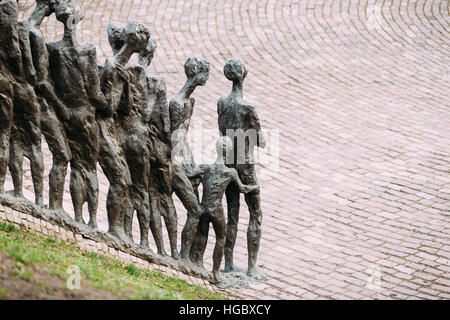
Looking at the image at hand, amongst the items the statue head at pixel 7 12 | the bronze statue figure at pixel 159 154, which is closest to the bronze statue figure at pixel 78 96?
the statue head at pixel 7 12

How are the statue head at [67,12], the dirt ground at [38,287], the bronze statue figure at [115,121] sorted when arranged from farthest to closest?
1. the bronze statue figure at [115,121]
2. the statue head at [67,12]
3. the dirt ground at [38,287]

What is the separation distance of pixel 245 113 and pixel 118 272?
8.88 feet

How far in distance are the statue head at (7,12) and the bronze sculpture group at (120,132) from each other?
1 cm

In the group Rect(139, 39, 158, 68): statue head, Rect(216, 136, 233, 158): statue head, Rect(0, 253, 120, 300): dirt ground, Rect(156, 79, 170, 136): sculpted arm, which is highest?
Rect(139, 39, 158, 68): statue head

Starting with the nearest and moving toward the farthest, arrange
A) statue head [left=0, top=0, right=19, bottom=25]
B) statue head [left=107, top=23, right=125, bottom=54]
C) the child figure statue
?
statue head [left=0, top=0, right=19, bottom=25] < statue head [left=107, top=23, right=125, bottom=54] < the child figure statue

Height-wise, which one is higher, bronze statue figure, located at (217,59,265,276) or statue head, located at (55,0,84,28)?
statue head, located at (55,0,84,28)

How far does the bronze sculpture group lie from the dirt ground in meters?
2.30

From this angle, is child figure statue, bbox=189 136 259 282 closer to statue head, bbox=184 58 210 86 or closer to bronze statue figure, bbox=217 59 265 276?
bronze statue figure, bbox=217 59 265 276

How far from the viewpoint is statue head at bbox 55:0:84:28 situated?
9.79m

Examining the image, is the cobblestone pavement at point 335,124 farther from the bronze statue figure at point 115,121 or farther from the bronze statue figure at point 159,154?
the bronze statue figure at point 115,121

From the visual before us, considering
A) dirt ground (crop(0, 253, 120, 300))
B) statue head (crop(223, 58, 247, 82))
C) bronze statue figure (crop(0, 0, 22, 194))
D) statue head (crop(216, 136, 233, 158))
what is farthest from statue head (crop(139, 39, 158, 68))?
dirt ground (crop(0, 253, 120, 300))

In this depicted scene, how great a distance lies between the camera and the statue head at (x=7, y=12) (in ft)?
30.5

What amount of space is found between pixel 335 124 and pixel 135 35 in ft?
25.5

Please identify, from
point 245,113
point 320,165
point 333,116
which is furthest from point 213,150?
point 245,113
